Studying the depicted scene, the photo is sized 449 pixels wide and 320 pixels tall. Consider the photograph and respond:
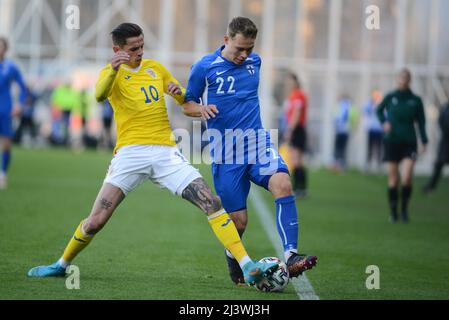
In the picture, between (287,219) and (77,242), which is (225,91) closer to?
(287,219)

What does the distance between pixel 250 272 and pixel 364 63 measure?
3169 cm

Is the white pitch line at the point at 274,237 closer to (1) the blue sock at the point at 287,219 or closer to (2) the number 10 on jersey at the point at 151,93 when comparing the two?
(1) the blue sock at the point at 287,219

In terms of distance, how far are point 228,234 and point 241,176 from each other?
0.74m

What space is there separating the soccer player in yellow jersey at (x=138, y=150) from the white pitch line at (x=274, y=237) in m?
0.74

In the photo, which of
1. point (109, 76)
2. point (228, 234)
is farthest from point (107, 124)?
point (228, 234)

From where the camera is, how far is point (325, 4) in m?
38.6

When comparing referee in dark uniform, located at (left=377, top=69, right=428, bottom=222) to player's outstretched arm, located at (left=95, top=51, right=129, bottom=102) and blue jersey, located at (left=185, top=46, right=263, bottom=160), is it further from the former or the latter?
player's outstretched arm, located at (left=95, top=51, right=129, bottom=102)

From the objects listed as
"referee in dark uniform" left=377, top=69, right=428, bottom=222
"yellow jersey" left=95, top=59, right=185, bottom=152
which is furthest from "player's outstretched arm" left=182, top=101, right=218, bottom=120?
"referee in dark uniform" left=377, top=69, right=428, bottom=222

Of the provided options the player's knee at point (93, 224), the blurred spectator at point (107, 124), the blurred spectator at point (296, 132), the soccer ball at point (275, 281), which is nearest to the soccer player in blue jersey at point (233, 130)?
the soccer ball at point (275, 281)

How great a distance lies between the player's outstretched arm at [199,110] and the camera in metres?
8.14

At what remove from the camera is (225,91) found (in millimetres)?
8508

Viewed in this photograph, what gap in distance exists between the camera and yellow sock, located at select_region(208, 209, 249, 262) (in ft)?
25.9
